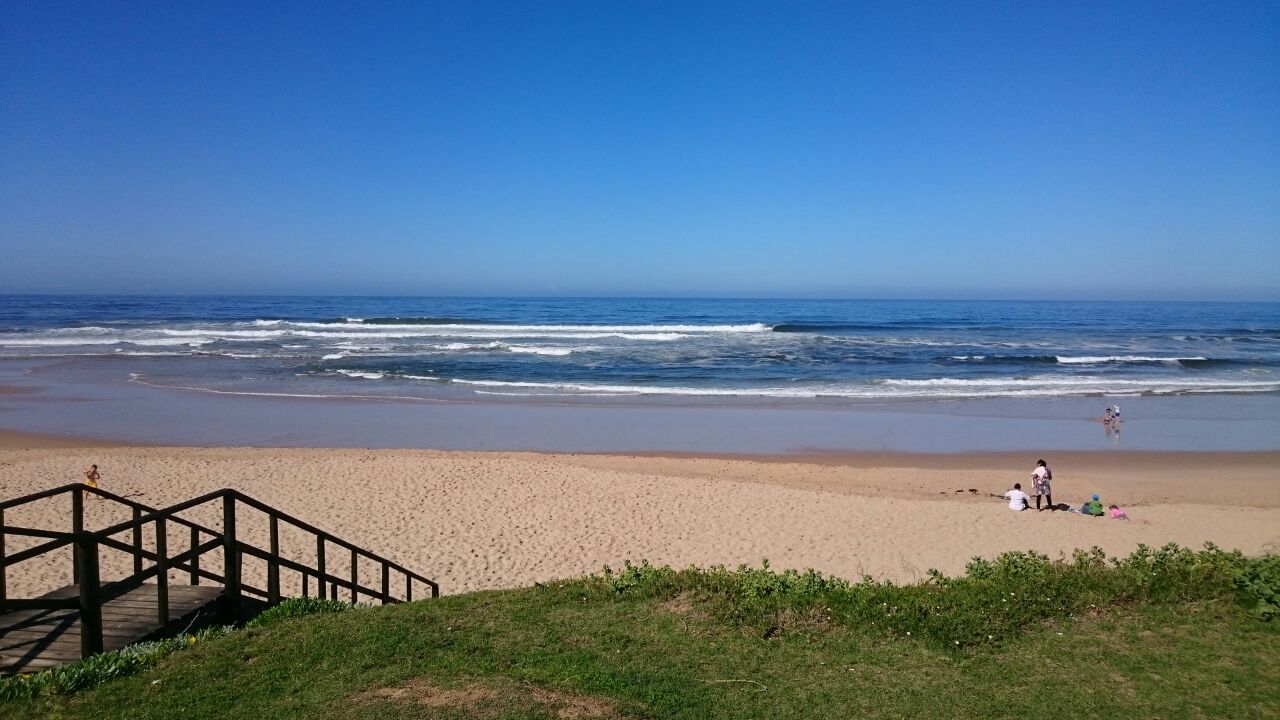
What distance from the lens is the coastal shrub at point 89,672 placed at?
480 centimetres

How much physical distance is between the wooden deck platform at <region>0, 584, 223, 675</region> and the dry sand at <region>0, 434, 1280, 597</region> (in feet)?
15.1

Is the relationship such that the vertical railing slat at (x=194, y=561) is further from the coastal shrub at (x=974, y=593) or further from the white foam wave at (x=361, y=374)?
the white foam wave at (x=361, y=374)

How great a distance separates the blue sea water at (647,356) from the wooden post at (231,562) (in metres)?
21.7

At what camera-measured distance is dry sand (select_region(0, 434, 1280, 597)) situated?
12.2 m

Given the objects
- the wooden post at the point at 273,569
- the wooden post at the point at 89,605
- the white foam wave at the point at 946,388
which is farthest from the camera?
the white foam wave at the point at 946,388

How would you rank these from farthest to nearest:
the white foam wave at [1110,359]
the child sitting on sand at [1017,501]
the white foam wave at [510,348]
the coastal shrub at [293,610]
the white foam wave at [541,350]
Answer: the white foam wave at [510,348], the white foam wave at [541,350], the white foam wave at [1110,359], the child sitting on sand at [1017,501], the coastal shrub at [293,610]

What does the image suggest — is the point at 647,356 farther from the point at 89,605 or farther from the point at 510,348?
the point at 89,605

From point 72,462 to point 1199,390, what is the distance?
126 feet

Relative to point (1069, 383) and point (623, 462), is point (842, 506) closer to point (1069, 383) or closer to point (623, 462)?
point (623, 462)

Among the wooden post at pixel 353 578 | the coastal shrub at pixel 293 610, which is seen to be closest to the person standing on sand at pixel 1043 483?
the wooden post at pixel 353 578

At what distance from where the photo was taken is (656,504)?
591 inches

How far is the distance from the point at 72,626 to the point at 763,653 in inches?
210

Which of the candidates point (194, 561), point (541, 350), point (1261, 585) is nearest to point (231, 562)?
point (194, 561)

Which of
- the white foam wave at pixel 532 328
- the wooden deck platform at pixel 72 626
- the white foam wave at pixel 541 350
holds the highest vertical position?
the white foam wave at pixel 532 328
